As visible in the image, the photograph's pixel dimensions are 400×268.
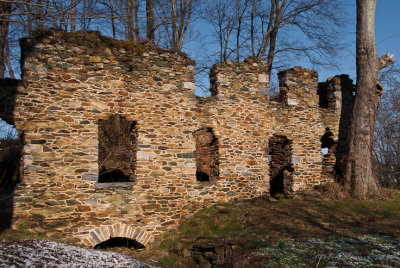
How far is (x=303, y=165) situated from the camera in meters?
10.2

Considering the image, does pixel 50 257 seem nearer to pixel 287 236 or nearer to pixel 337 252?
pixel 287 236

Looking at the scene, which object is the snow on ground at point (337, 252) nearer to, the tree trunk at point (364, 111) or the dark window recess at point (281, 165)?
the dark window recess at point (281, 165)

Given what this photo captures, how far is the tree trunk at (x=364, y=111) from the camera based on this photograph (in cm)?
998

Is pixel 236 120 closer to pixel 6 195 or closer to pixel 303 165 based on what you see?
pixel 303 165

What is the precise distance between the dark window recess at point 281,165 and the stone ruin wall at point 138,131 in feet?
0.59

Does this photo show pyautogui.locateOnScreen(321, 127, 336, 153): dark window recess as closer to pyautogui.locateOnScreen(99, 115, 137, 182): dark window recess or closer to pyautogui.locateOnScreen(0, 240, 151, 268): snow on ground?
pyautogui.locateOnScreen(99, 115, 137, 182): dark window recess

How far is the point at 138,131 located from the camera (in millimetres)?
7871

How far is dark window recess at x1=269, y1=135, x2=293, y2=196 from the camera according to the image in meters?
10.1

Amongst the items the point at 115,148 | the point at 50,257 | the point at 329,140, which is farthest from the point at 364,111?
the point at 50,257

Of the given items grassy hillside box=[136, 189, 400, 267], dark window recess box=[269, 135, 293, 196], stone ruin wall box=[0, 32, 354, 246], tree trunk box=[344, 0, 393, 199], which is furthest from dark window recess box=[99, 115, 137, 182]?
tree trunk box=[344, 0, 393, 199]

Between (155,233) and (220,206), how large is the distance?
6.36ft

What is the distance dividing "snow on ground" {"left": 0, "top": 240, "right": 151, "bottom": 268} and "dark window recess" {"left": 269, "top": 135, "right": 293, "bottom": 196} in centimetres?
674

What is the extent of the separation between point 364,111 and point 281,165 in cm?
341

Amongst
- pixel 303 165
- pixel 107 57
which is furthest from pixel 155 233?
A: pixel 303 165
